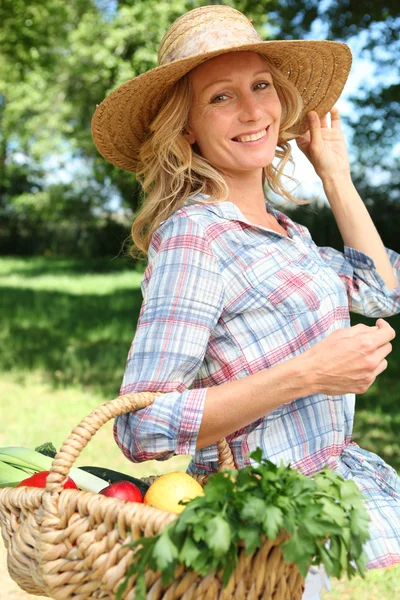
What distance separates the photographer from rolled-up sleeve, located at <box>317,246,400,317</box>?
2.49 m

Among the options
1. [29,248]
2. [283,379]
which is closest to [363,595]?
[283,379]

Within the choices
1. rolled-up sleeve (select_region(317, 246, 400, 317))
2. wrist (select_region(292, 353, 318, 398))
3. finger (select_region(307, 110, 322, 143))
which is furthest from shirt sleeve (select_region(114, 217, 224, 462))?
finger (select_region(307, 110, 322, 143))

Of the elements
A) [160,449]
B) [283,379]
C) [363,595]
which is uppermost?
[283,379]

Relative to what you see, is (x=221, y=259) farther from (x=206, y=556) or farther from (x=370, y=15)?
(x=370, y=15)

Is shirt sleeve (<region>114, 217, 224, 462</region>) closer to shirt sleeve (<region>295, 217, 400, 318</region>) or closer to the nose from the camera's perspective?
the nose

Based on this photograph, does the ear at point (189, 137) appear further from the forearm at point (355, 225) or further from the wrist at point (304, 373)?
the wrist at point (304, 373)

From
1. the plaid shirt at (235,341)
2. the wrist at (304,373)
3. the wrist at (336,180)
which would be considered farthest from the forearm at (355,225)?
the wrist at (304,373)

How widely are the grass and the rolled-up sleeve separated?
4.82ft

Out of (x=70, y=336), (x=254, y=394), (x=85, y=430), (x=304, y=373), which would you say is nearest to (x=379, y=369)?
(x=304, y=373)

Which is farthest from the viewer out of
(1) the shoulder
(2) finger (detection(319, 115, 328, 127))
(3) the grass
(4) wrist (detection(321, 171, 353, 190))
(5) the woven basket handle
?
(3) the grass

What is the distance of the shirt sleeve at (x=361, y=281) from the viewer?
2.49 metres

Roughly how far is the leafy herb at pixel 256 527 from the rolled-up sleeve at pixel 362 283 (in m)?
1.10

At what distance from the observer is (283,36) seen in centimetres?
872

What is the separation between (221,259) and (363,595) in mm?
2295
